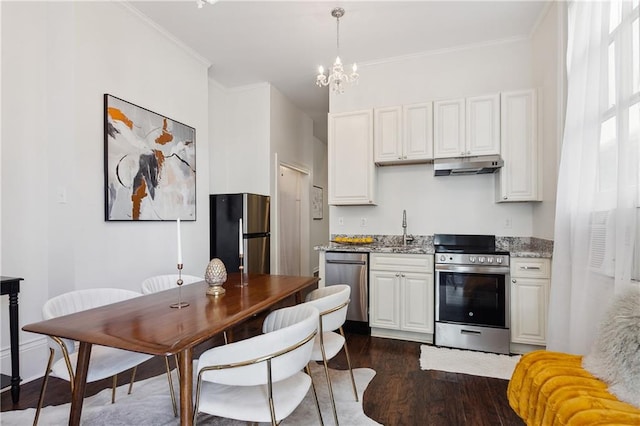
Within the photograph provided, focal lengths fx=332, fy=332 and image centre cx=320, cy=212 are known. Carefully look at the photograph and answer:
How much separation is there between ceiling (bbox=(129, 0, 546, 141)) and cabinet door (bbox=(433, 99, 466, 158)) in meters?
0.74

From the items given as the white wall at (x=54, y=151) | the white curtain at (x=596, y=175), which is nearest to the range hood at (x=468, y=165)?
the white curtain at (x=596, y=175)

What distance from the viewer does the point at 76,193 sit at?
100.0 inches

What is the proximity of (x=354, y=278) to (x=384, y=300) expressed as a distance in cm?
36

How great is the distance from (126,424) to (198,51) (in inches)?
139

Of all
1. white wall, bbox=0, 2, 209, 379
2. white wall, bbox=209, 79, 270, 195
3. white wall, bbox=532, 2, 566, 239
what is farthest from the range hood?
white wall, bbox=0, 2, 209, 379

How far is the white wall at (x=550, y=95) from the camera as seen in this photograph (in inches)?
99.7

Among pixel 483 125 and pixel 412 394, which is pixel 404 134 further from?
pixel 412 394

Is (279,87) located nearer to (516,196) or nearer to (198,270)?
(198,270)

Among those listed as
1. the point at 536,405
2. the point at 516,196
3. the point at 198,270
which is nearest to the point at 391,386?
the point at 536,405

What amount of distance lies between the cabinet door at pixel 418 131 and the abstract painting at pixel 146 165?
2.35m

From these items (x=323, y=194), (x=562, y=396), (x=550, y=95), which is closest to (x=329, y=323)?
(x=562, y=396)

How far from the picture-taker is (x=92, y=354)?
1.76 m

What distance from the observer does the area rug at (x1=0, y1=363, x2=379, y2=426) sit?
74.4 inches

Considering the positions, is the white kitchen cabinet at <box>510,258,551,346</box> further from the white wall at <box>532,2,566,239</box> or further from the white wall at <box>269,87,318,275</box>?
the white wall at <box>269,87,318,275</box>
